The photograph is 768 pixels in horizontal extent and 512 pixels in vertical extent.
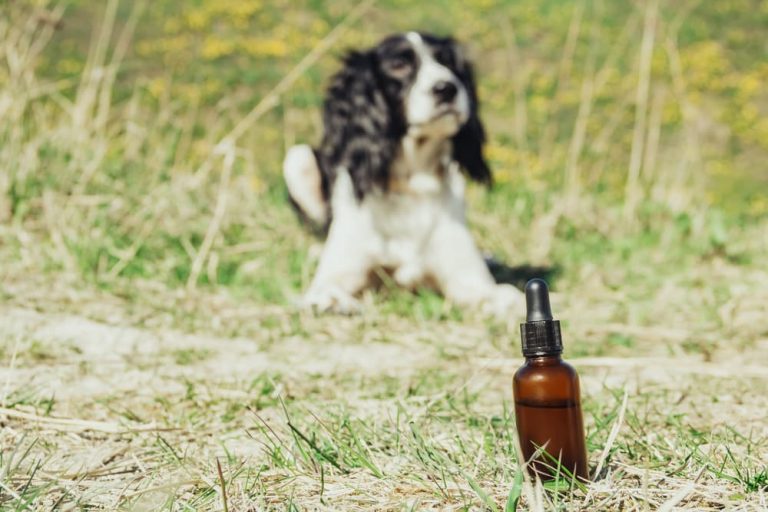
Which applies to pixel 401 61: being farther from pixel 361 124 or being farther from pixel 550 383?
pixel 550 383

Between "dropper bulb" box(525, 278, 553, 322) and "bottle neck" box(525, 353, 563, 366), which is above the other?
"dropper bulb" box(525, 278, 553, 322)

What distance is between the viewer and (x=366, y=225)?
3.30 m

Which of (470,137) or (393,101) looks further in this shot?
(470,137)

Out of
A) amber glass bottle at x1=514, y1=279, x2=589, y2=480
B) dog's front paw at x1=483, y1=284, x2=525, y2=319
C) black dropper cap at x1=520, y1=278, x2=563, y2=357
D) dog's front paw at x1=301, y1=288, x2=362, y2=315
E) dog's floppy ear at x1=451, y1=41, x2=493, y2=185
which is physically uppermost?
dog's floppy ear at x1=451, y1=41, x2=493, y2=185

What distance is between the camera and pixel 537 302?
48.1 inches

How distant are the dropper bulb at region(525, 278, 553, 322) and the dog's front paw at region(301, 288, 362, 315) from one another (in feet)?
6.10

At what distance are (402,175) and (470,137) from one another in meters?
0.33

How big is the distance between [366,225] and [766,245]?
213 cm

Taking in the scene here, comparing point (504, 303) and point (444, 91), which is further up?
point (444, 91)

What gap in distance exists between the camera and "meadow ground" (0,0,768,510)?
4.22 feet

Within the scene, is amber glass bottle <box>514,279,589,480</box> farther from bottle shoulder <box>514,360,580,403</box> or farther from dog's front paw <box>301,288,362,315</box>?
dog's front paw <box>301,288,362,315</box>

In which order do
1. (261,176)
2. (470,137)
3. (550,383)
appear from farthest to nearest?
(261,176) < (470,137) < (550,383)

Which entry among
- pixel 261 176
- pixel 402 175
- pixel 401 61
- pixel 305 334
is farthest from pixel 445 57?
pixel 261 176

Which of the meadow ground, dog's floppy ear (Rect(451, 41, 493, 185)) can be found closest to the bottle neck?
the meadow ground
